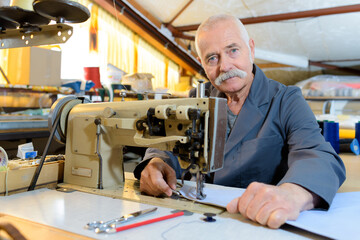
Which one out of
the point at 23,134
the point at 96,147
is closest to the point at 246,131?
the point at 96,147

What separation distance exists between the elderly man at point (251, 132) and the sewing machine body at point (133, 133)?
0.49 feet

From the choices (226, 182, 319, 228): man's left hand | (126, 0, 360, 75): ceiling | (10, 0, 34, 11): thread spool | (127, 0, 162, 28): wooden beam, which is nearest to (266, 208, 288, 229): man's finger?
(226, 182, 319, 228): man's left hand

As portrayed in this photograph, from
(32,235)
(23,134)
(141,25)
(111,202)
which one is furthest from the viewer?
(141,25)

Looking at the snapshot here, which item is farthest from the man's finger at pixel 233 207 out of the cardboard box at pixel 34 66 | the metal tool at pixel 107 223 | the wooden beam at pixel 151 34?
the wooden beam at pixel 151 34

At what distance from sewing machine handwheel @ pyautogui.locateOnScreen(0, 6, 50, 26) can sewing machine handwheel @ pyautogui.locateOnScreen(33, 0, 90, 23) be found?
97mm

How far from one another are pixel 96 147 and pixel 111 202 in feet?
0.83

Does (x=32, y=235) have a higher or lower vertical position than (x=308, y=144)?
lower

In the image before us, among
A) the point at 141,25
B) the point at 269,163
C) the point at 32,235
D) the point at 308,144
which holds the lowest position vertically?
the point at 32,235

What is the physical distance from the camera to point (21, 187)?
112 cm

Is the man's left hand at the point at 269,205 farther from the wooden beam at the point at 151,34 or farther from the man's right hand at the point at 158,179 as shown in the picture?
the wooden beam at the point at 151,34

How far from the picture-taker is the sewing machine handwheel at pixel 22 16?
107 centimetres

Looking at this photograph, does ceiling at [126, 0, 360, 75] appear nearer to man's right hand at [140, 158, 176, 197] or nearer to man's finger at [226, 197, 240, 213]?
man's right hand at [140, 158, 176, 197]

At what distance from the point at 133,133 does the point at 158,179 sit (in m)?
0.20

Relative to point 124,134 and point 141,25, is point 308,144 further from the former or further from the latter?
point 141,25
